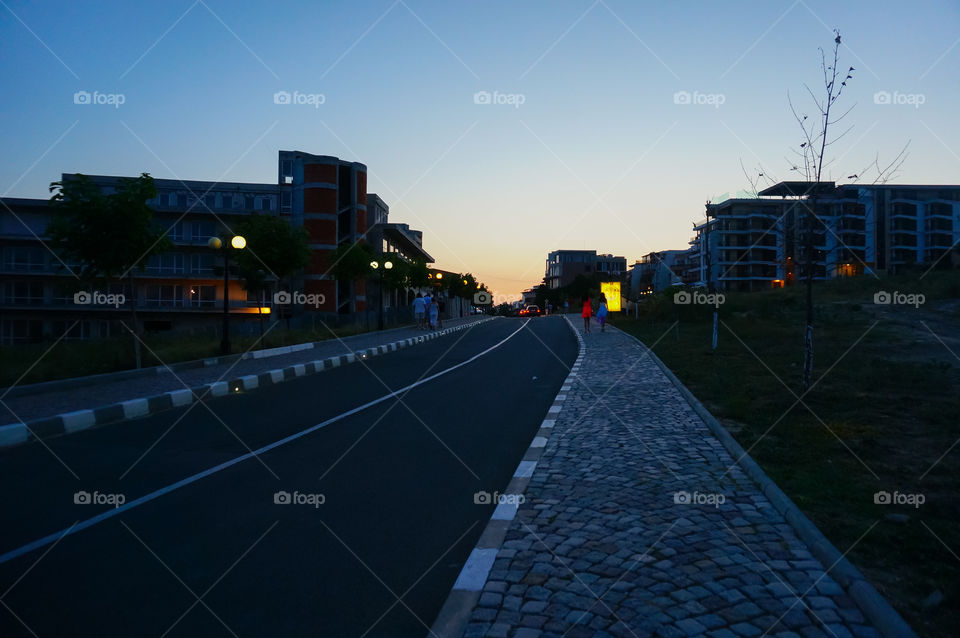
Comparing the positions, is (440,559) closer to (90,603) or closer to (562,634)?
(562,634)

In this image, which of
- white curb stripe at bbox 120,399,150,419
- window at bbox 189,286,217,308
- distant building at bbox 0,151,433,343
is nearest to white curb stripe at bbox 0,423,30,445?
white curb stripe at bbox 120,399,150,419

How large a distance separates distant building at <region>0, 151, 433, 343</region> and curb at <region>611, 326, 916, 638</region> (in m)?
46.0

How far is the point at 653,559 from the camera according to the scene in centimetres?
421

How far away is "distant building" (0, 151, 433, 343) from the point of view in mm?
50688

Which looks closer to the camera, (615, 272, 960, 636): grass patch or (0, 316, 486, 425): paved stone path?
(615, 272, 960, 636): grass patch

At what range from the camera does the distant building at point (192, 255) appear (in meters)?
50.7

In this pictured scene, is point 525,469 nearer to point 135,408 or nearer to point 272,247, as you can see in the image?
point 135,408

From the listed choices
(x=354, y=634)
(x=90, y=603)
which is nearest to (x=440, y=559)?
(x=354, y=634)

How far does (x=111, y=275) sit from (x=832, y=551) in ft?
55.5

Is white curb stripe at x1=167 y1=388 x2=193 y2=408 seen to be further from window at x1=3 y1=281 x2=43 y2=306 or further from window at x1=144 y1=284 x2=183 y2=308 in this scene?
window at x1=3 y1=281 x2=43 y2=306

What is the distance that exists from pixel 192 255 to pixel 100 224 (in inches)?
1634

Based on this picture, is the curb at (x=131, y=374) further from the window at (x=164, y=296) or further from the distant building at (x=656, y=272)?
the window at (x=164, y=296)

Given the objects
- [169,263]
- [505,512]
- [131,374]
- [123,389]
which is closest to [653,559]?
[505,512]

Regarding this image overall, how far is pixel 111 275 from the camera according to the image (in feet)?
53.4
